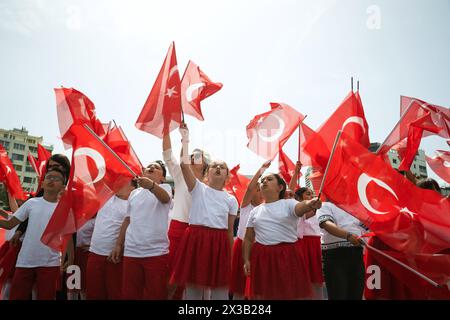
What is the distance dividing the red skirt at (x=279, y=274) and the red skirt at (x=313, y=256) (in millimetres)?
1229

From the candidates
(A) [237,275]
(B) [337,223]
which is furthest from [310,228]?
(A) [237,275]

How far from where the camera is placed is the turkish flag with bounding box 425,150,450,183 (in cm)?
526

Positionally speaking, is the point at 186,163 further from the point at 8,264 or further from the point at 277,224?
the point at 8,264

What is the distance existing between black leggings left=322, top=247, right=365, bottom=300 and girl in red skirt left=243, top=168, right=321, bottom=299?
0.58m

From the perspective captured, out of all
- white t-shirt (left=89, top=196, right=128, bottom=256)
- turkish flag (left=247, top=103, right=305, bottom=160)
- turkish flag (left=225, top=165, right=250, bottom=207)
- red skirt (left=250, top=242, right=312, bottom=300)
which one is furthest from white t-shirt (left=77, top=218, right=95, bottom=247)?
turkish flag (left=247, top=103, right=305, bottom=160)

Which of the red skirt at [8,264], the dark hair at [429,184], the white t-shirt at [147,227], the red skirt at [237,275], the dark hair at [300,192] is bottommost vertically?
the red skirt at [237,275]

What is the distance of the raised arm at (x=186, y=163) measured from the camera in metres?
3.43

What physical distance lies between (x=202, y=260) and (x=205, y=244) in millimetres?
173

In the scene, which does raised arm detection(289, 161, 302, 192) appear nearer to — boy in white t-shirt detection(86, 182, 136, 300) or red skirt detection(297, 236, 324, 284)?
red skirt detection(297, 236, 324, 284)

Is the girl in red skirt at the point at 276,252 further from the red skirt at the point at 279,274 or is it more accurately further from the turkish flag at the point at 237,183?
the turkish flag at the point at 237,183

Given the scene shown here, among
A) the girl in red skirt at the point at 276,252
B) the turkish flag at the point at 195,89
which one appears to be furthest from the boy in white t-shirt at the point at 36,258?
the girl in red skirt at the point at 276,252

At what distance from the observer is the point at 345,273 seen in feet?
A: 11.7

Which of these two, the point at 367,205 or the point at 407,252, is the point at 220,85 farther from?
the point at 407,252

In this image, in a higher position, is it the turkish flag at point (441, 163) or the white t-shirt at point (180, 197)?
the turkish flag at point (441, 163)
